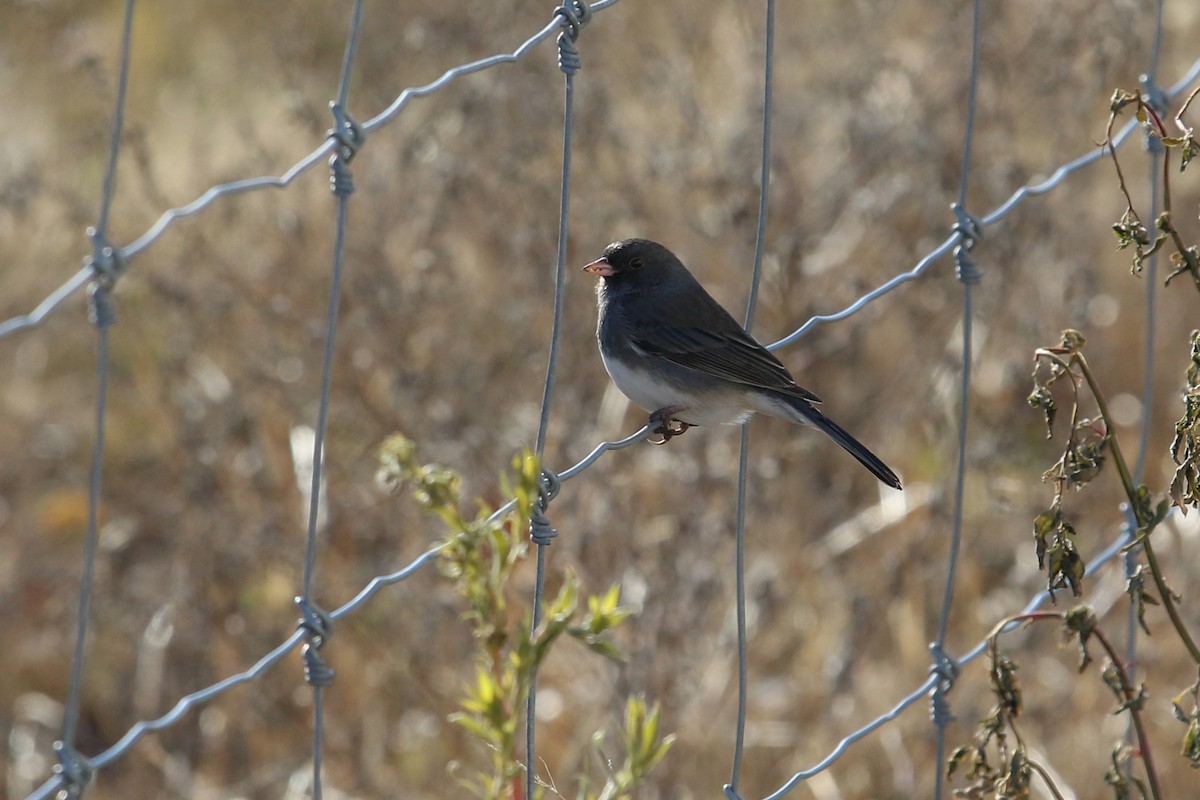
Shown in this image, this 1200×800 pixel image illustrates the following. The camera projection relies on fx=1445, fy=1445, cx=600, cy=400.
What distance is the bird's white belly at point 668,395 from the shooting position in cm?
404

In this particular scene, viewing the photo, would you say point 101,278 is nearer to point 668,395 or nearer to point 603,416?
point 668,395

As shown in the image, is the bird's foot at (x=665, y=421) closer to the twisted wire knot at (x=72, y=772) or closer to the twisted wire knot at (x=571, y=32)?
the twisted wire knot at (x=571, y=32)

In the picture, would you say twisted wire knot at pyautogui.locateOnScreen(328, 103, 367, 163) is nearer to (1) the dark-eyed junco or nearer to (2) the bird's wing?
(1) the dark-eyed junco

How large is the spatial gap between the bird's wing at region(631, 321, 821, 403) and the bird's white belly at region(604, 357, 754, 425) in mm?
68

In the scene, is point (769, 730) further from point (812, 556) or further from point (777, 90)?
point (777, 90)

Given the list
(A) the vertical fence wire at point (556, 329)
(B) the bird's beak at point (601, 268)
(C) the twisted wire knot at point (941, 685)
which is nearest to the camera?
(A) the vertical fence wire at point (556, 329)

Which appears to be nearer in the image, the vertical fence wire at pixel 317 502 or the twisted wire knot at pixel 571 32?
the vertical fence wire at pixel 317 502

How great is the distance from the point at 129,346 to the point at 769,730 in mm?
3093

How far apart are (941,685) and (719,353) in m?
1.42

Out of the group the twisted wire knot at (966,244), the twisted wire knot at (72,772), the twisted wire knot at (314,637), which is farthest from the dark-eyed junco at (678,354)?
the twisted wire knot at (72,772)

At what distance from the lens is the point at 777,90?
585 cm

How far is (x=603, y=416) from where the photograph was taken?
4.88 m

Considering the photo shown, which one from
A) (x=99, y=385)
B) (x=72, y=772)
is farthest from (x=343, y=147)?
(x=72, y=772)

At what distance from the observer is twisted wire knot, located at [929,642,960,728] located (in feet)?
9.50
